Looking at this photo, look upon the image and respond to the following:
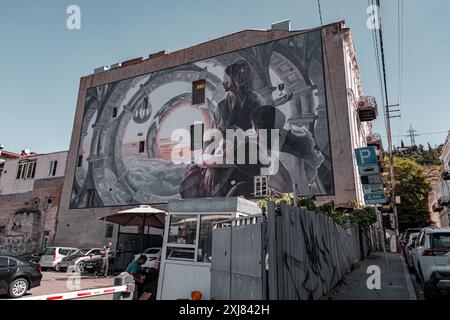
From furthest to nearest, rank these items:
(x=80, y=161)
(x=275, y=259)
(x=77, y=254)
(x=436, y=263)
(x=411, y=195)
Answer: (x=411, y=195) → (x=80, y=161) → (x=77, y=254) → (x=436, y=263) → (x=275, y=259)

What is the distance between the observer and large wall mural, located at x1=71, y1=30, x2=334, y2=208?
21.4 meters

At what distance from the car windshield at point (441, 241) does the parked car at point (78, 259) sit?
1770 centimetres

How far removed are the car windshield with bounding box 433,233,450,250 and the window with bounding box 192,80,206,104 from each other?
21003 mm

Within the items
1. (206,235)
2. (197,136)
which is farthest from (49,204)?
(206,235)

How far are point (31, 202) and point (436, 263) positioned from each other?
36435 mm

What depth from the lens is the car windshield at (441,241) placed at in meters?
7.40

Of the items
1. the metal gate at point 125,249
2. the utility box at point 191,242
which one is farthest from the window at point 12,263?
the metal gate at point 125,249

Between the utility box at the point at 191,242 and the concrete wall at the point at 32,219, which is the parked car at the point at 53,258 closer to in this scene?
the concrete wall at the point at 32,219

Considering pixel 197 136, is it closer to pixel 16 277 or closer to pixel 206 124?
pixel 206 124

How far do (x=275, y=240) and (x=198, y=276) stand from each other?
3963mm

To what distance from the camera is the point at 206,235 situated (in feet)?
29.7

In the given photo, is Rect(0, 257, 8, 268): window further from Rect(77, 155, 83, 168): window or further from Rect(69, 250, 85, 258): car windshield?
Rect(77, 155, 83, 168): window

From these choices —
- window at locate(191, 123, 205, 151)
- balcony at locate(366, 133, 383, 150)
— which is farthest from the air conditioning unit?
balcony at locate(366, 133, 383, 150)

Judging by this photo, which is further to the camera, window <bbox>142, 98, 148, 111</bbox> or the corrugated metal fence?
window <bbox>142, 98, 148, 111</bbox>
